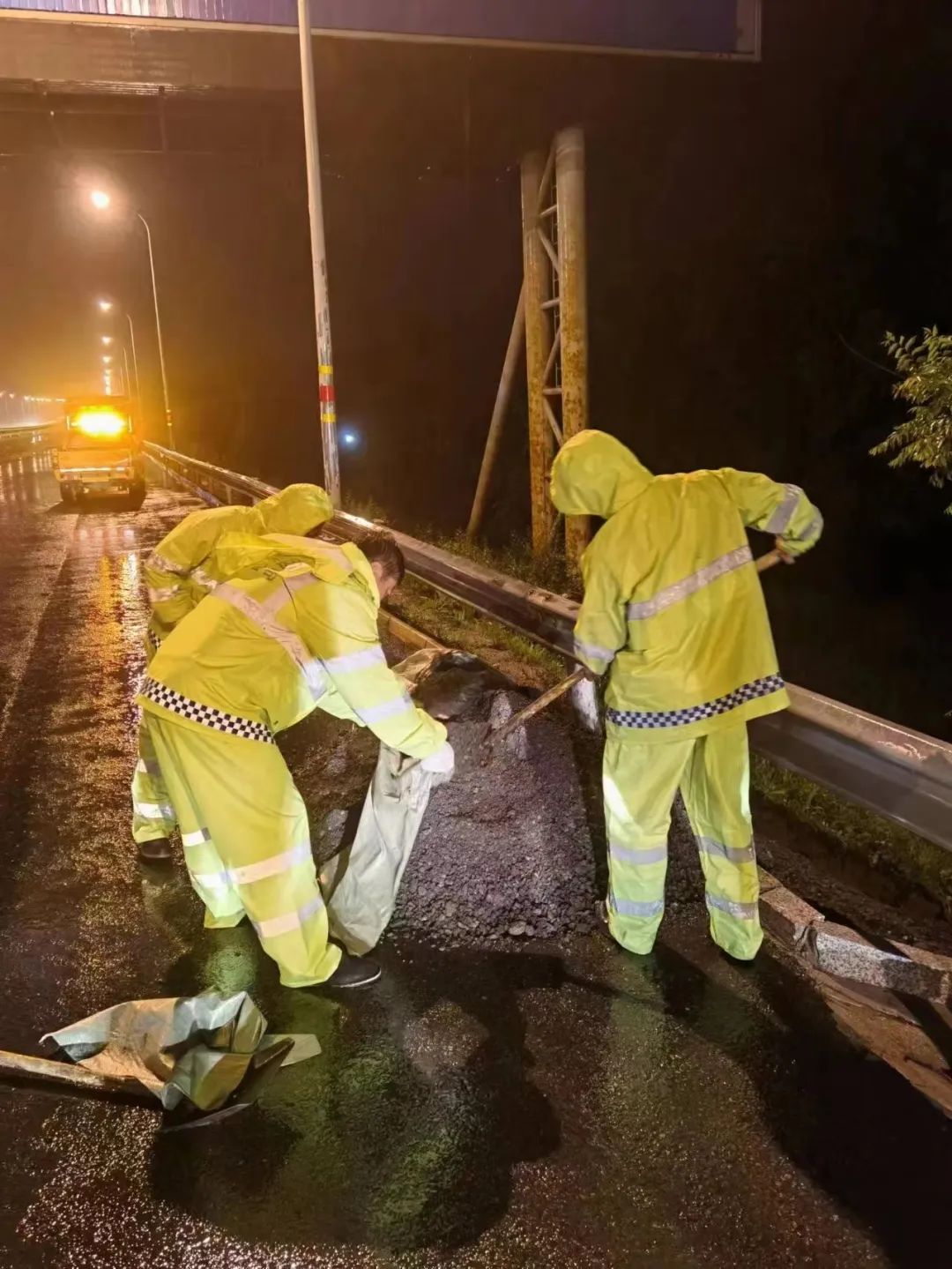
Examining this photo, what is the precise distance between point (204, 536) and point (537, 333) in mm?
6432

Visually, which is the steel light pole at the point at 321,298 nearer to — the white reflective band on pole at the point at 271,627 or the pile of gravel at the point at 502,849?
the pile of gravel at the point at 502,849

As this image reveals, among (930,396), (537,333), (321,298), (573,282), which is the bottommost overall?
(930,396)

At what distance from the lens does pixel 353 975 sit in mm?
2998

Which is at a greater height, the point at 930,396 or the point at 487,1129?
the point at 930,396

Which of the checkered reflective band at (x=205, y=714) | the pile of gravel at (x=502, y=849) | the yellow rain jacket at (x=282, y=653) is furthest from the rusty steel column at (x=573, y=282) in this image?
the checkered reflective band at (x=205, y=714)

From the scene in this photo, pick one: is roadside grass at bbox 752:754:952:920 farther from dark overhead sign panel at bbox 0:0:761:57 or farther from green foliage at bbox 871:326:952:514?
Result: dark overhead sign panel at bbox 0:0:761:57

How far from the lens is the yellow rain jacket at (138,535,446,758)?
279 cm

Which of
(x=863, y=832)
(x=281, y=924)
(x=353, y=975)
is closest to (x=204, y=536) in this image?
(x=281, y=924)

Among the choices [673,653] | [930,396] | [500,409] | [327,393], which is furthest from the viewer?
[327,393]

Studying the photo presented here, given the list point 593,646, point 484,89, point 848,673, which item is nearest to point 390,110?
point 484,89

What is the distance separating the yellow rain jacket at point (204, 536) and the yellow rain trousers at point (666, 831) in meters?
1.57

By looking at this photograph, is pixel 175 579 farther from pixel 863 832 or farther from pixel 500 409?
pixel 500 409

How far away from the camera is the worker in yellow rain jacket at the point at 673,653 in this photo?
115 inches

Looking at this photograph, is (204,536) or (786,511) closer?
(786,511)
